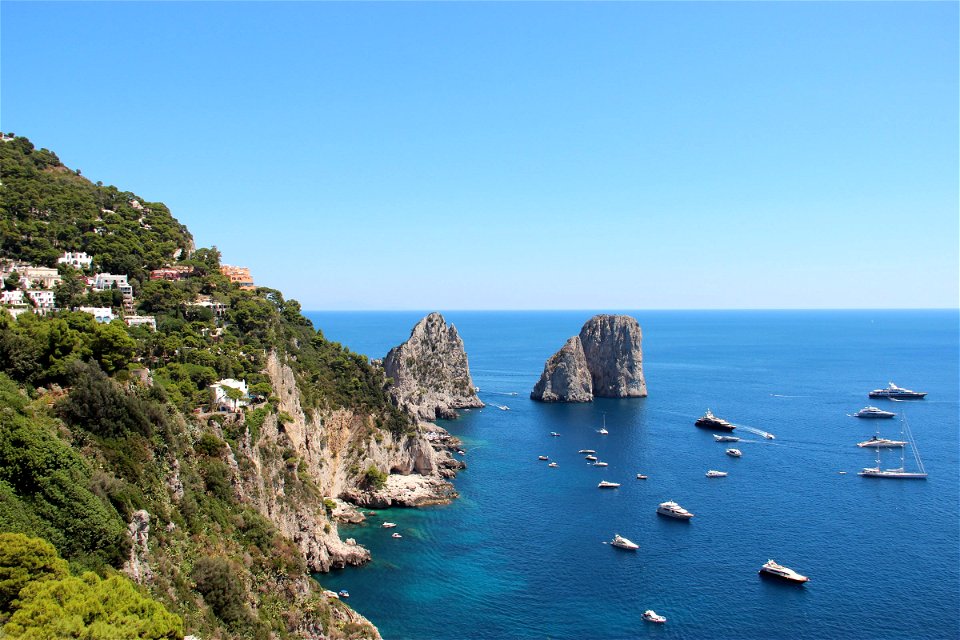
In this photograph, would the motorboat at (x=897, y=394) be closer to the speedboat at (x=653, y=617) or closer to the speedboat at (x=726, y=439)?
the speedboat at (x=726, y=439)

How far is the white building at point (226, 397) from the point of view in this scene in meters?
44.8

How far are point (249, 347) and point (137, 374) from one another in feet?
54.8

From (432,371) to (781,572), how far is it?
79.0 meters

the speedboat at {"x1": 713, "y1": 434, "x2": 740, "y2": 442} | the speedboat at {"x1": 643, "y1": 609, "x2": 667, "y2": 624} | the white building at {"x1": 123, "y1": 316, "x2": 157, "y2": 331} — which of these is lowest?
the speedboat at {"x1": 643, "y1": 609, "x2": 667, "y2": 624}

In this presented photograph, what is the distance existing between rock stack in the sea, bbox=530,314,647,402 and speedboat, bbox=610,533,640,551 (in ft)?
240

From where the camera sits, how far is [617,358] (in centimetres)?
13550

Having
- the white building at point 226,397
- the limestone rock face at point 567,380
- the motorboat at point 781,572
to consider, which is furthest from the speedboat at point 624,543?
the limestone rock face at point 567,380

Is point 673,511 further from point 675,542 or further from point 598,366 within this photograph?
point 598,366

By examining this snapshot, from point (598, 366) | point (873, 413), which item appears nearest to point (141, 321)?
point (598, 366)

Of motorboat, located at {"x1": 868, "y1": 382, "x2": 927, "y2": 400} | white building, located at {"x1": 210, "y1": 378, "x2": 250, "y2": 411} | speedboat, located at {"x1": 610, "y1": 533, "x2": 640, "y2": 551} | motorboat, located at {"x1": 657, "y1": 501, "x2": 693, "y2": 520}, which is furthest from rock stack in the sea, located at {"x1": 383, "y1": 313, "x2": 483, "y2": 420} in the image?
motorboat, located at {"x1": 868, "y1": 382, "x2": 927, "y2": 400}

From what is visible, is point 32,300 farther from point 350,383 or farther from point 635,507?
point 635,507

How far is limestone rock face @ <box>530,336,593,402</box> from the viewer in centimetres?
13088

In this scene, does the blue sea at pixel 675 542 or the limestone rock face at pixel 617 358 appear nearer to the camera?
the blue sea at pixel 675 542

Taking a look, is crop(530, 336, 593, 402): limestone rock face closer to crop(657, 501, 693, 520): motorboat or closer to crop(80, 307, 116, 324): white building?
crop(657, 501, 693, 520): motorboat
